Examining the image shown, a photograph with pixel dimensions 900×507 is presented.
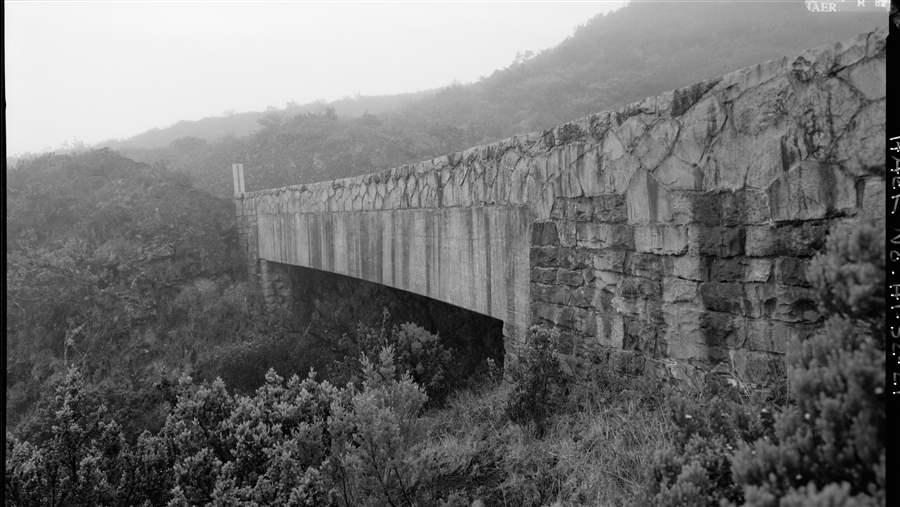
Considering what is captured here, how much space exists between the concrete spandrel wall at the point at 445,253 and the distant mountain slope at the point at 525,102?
41.0ft

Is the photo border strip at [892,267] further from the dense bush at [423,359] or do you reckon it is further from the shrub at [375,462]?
the dense bush at [423,359]

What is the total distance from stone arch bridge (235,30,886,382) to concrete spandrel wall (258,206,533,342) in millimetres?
22

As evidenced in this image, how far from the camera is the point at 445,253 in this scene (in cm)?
618

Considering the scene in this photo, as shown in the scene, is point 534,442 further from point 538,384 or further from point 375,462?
point 375,462

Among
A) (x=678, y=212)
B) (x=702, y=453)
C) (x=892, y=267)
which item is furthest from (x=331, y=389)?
(x=892, y=267)

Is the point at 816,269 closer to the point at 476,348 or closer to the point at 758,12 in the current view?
the point at 476,348

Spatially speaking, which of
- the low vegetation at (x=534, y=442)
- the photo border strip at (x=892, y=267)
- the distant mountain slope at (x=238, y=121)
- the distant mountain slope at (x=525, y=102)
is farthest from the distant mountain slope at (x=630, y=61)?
the photo border strip at (x=892, y=267)

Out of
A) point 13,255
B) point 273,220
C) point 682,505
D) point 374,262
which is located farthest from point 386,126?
point 682,505

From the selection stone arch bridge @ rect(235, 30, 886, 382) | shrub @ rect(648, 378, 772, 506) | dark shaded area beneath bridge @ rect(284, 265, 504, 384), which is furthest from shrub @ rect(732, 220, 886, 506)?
dark shaded area beneath bridge @ rect(284, 265, 504, 384)

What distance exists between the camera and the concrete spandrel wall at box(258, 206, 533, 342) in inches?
203

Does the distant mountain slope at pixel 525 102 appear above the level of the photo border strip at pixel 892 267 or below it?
above

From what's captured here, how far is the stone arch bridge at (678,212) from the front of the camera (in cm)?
262

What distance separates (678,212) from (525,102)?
83.9ft

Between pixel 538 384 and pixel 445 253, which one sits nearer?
pixel 538 384
